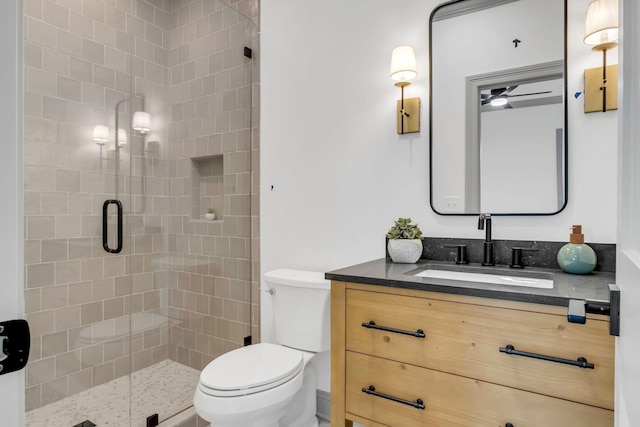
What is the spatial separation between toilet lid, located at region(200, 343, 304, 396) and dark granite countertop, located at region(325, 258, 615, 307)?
0.50 metres

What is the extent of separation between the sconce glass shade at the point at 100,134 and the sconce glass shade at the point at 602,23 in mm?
2458

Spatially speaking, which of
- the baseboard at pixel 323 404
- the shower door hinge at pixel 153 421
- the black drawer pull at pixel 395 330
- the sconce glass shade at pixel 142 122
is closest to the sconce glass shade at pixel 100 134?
the sconce glass shade at pixel 142 122

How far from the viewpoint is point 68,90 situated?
2018 millimetres

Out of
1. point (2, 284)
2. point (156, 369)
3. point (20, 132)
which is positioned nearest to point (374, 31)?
point (20, 132)

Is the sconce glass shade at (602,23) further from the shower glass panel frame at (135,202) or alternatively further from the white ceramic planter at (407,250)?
the shower glass panel frame at (135,202)

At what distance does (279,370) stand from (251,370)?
125 millimetres

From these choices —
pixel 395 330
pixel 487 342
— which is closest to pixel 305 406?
pixel 395 330

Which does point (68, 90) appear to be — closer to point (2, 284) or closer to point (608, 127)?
point (2, 284)

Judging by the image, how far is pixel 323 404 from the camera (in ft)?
6.87

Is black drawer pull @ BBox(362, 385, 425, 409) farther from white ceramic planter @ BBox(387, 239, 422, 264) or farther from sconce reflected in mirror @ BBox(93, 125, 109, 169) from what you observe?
sconce reflected in mirror @ BBox(93, 125, 109, 169)

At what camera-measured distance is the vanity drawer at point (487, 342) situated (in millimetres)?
1035

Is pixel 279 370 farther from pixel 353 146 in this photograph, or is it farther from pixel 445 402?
pixel 353 146

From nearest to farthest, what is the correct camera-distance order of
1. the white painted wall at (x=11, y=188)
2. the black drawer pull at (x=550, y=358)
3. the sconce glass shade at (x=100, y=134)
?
the white painted wall at (x=11, y=188) < the black drawer pull at (x=550, y=358) < the sconce glass shade at (x=100, y=134)

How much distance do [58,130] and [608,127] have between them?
8.60ft
